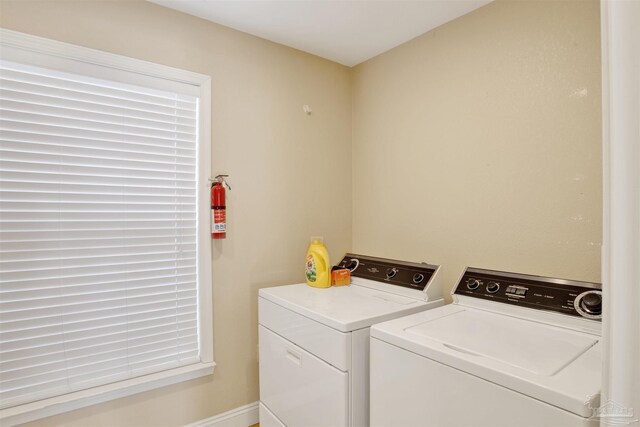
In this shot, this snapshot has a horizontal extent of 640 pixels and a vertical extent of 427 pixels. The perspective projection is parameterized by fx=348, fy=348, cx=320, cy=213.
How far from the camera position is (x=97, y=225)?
1641 millimetres

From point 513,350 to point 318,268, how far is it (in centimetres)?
113

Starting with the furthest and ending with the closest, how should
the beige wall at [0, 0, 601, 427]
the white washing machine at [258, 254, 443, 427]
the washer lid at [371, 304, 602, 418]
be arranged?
1. the beige wall at [0, 0, 601, 427]
2. the white washing machine at [258, 254, 443, 427]
3. the washer lid at [371, 304, 602, 418]

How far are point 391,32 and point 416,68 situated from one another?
257 millimetres

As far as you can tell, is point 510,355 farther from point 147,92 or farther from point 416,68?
point 147,92

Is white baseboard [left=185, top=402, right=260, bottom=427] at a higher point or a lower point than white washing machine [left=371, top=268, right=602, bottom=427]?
lower

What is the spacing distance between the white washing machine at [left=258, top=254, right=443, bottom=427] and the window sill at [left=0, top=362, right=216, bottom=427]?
0.40 m

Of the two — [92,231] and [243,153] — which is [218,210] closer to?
[243,153]

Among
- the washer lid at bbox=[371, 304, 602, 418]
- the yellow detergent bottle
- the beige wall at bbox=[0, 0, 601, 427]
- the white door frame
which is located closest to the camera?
the white door frame

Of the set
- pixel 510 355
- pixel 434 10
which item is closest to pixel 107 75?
pixel 434 10

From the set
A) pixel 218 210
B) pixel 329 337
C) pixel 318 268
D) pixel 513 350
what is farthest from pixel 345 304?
pixel 218 210

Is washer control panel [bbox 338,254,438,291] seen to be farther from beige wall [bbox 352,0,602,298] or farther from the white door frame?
the white door frame

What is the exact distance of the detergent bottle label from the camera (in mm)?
2064

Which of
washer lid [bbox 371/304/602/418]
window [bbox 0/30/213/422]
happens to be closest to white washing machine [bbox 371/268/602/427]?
washer lid [bbox 371/304/602/418]

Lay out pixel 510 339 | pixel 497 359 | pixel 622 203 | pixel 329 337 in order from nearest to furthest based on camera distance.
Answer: pixel 622 203, pixel 497 359, pixel 510 339, pixel 329 337
